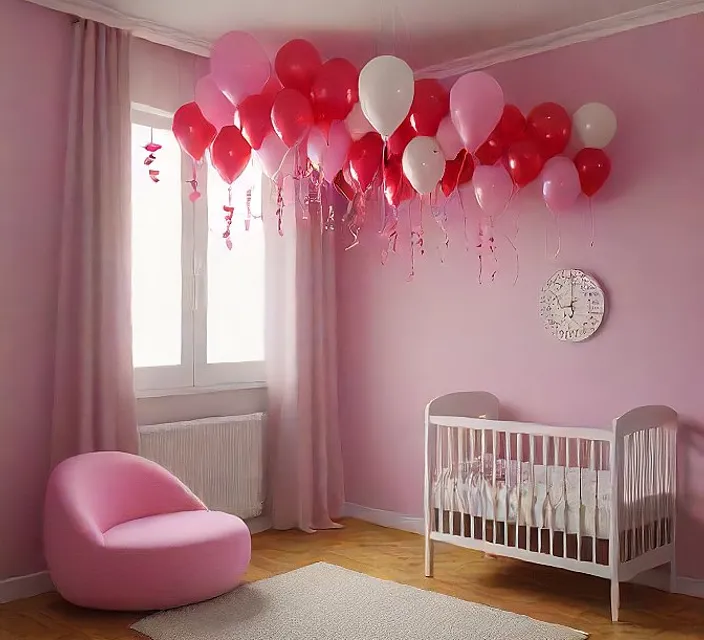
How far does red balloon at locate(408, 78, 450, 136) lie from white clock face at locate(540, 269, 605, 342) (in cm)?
101

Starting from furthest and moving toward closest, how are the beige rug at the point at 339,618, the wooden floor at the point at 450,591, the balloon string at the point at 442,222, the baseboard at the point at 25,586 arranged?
1. the balloon string at the point at 442,222
2. the baseboard at the point at 25,586
3. the wooden floor at the point at 450,591
4. the beige rug at the point at 339,618

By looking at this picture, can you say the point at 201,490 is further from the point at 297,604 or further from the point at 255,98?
the point at 255,98

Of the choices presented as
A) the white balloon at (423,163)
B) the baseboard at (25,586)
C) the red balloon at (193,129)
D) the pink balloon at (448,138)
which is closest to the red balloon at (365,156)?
the white balloon at (423,163)

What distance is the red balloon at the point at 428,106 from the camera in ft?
11.6

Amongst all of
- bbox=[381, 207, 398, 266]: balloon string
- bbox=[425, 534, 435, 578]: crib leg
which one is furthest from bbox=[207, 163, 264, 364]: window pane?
bbox=[425, 534, 435, 578]: crib leg

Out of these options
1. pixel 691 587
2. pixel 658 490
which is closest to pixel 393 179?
pixel 658 490

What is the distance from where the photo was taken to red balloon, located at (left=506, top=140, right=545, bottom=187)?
3.61m

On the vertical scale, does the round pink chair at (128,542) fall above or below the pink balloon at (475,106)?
below

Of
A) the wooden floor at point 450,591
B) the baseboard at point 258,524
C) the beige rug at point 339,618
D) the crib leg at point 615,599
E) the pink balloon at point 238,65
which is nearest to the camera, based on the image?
the beige rug at point 339,618

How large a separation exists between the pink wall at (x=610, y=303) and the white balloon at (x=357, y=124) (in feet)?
3.40

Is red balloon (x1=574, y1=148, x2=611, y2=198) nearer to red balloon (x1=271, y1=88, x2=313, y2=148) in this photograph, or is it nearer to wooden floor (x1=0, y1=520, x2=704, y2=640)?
red balloon (x1=271, y1=88, x2=313, y2=148)

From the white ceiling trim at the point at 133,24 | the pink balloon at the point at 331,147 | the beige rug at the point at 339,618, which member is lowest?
the beige rug at the point at 339,618

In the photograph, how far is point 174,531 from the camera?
10.8 ft

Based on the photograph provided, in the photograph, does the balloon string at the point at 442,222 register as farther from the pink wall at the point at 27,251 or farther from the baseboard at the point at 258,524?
the pink wall at the point at 27,251
